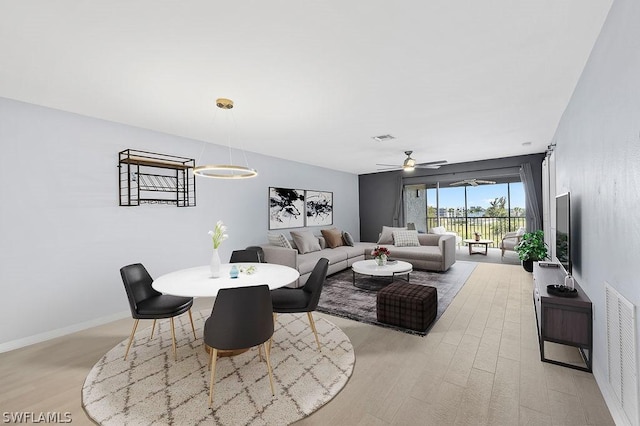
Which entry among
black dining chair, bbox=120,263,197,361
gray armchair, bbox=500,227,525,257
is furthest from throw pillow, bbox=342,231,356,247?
black dining chair, bbox=120,263,197,361

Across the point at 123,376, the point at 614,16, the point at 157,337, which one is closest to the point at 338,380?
the point at 123,376

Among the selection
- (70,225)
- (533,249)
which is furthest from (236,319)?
(533,249)

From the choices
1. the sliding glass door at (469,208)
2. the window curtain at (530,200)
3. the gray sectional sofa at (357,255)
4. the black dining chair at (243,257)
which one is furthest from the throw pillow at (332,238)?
the window curtain at (530,200)

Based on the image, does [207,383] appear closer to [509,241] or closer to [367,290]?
[367,290]

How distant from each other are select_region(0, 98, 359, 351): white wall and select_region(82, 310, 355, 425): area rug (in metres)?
0.97

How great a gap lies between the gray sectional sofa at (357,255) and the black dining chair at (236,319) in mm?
2673

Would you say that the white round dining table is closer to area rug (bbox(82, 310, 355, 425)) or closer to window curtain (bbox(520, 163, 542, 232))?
area rug (bbox(82, 310, 355, 425))

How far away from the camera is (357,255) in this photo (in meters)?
6.44

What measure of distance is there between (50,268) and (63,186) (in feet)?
3.04

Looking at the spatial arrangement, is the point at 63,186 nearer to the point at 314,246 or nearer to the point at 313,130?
the point at 313,130

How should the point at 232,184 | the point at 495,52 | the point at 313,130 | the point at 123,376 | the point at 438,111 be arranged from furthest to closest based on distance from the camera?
the point at 232,184
the point at 313,130
the point at 438,111
the point at 123,376
the point at 495,52

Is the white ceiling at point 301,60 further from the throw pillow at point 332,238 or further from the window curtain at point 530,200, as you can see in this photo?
the throw pillow at point 332,238

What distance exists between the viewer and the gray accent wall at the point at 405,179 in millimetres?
6348

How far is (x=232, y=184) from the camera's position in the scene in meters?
Result: 4.96
